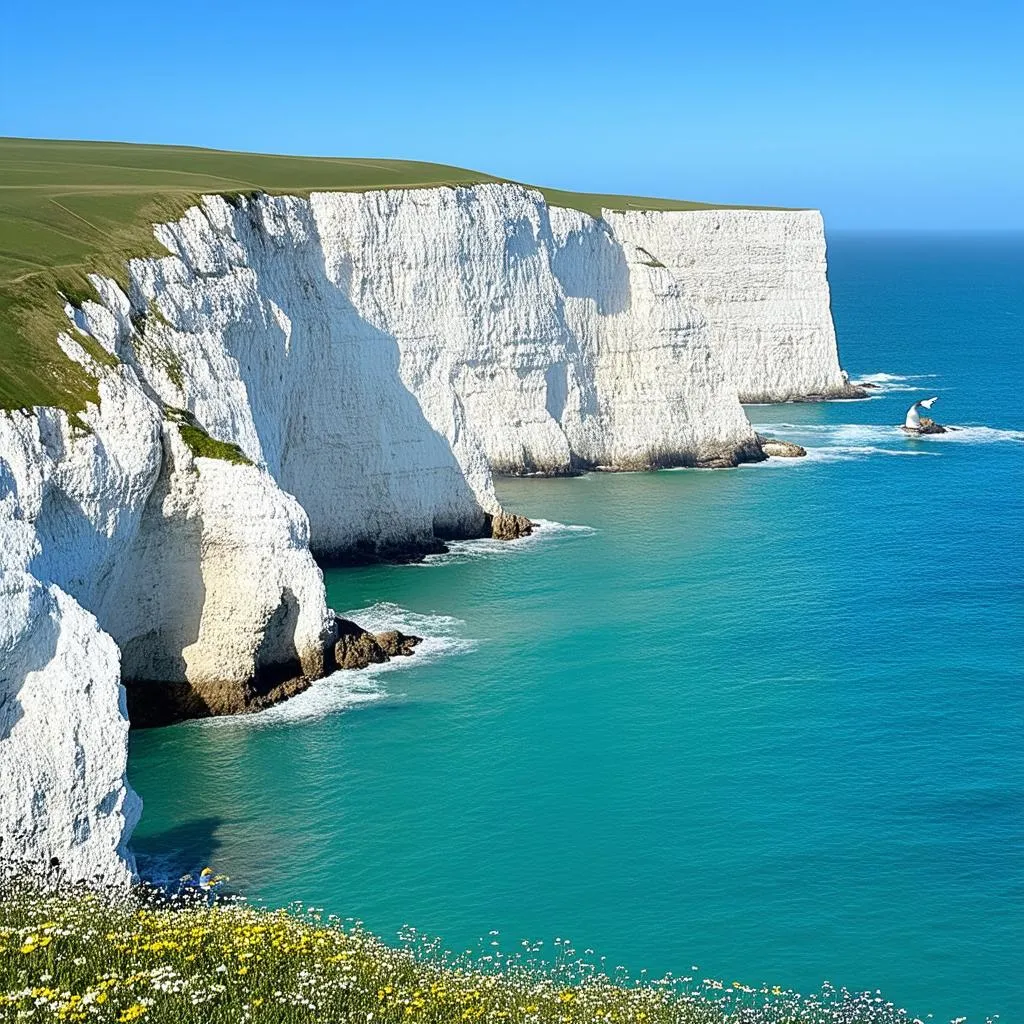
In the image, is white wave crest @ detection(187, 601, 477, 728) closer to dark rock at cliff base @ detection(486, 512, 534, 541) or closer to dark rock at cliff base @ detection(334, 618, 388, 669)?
dark rock at cliff base @ detection(334, 618, 388, 669)

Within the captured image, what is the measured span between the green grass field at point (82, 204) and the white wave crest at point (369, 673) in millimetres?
9676

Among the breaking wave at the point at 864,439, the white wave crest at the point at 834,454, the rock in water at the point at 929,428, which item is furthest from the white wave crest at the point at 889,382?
the white wave crest at the point at 834,454

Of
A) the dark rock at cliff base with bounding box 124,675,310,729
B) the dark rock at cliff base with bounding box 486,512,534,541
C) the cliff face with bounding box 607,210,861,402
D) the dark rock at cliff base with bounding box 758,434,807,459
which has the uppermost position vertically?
the cliff face with bounding box 607,210,861,402

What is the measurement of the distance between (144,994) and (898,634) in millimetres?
33256

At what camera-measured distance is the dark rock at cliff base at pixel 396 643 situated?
44.3m

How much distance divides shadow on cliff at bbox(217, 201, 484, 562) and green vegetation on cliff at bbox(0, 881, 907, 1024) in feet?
109

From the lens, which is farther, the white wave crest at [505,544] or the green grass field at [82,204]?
the white wave crest at [505,544]

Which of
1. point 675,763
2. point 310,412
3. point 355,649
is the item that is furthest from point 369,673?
point 310,412

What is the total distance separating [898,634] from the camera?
45500mm

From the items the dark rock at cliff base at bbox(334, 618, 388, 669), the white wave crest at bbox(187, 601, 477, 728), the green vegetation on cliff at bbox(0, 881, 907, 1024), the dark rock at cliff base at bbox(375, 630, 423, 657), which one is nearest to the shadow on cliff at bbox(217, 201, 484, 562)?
the white wave crest at bbox(187, 601, 477, 728)

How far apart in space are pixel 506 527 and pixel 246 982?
43.0 m

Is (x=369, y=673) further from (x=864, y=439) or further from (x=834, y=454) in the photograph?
(x=864, y=439)

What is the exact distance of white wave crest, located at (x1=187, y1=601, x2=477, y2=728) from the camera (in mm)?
39125

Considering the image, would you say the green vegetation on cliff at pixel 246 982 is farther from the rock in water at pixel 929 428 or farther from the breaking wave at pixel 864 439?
the rock in water at pixel 929 428
